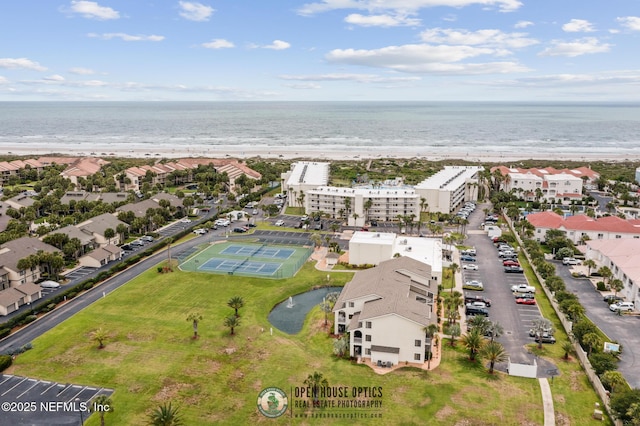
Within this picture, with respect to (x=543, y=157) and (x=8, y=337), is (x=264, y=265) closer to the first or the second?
(x=8, y=337)

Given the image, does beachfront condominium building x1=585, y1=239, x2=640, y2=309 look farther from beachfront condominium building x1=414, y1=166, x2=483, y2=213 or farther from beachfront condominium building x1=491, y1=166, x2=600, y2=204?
beachfront condominium building x1=491, y1=166, x2=600, y2=204

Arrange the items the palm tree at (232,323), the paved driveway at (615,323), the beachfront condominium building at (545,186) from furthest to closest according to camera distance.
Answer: the beachfront condominium building at (545,186) → the palm tree at (232,323) → the paved driveway at (615,323)

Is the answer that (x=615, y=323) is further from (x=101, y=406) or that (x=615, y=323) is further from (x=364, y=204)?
(x=101, y=406)

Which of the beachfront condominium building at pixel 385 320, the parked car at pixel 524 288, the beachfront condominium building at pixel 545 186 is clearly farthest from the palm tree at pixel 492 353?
the beachfront condominium building at pixel 545 186

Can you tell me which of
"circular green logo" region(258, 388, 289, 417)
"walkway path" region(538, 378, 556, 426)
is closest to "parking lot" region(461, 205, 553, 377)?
"walkway path" region(538, 378, 556, 426)

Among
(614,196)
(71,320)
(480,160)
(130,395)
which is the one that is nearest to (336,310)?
(130,395)

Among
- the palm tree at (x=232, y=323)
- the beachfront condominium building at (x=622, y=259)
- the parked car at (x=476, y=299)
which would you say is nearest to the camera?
the palm tree at (x=232, y=323)

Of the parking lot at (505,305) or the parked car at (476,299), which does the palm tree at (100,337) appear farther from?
the parked car at (476,299)
